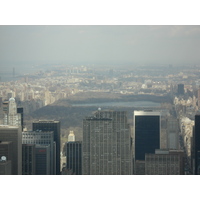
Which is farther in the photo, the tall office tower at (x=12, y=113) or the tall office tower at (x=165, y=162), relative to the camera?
the tall office tower at (x=12, y=113)

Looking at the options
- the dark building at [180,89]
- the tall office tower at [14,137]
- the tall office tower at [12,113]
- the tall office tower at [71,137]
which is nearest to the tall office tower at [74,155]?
the tall office tower at [71,137]

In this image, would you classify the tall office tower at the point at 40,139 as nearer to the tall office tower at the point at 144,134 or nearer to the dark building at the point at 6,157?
the dark building at the point at 6,157

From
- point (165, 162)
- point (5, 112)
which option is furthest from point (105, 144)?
point (5, 112)

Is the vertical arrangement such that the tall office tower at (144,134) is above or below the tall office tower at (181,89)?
below

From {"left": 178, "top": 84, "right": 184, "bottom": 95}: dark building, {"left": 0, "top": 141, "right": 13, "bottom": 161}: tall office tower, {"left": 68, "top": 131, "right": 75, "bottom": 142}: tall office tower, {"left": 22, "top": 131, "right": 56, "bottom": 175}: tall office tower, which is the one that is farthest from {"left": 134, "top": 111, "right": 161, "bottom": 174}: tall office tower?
{"left": 0, "top": 141, "right": 13, "bottom": 161}: tall office tower

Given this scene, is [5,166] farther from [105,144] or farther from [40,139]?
[105,144]

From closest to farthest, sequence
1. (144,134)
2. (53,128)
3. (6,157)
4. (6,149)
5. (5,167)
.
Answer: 1. (5,167)
2. (6,157)
3. (6,149)
4. (53,128)
5. (144,134)
